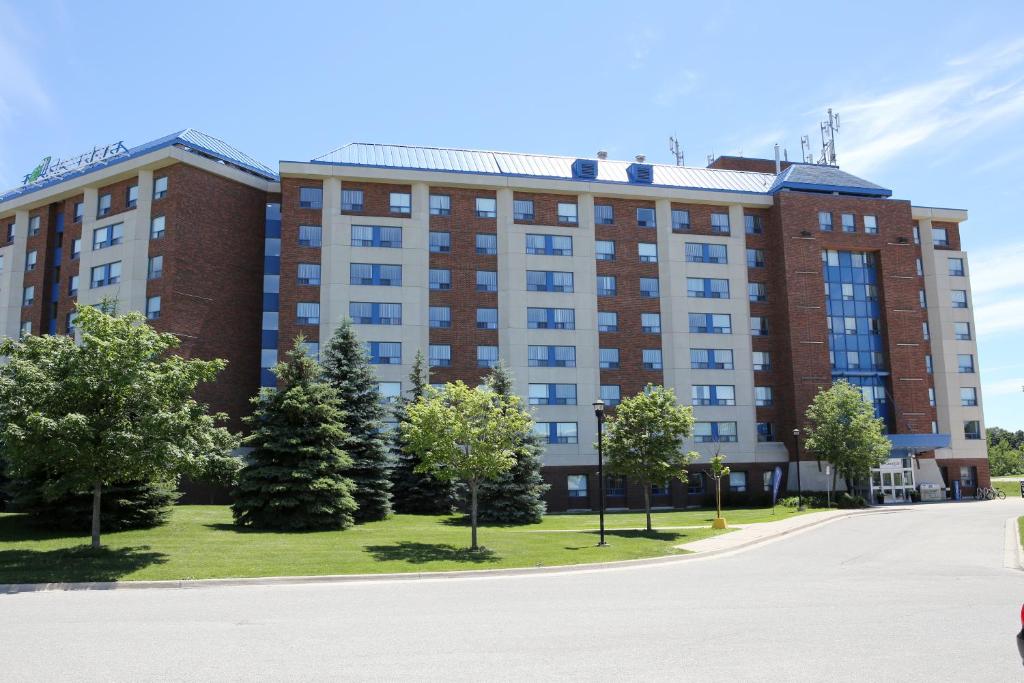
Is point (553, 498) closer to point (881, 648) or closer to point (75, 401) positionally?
point (75, 401)

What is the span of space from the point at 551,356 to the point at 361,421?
19.8 m

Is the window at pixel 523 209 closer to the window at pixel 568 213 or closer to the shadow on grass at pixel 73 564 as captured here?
the window at pixel 568 213

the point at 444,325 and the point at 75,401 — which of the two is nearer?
the point at 75,401

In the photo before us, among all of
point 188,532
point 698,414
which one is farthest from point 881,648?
point 698,414

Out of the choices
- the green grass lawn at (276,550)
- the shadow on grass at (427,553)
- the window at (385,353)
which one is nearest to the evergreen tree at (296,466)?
the green grass lawn at (276,550)

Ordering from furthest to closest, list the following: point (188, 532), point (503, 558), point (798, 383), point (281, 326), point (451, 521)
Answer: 1. point (798, 383)
2. point (281, 326)
3. point (451, 521)
4. point (188, 532)
5. point (503, 558)

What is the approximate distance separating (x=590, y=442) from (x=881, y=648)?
41.2 m

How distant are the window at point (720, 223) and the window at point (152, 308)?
3917cm

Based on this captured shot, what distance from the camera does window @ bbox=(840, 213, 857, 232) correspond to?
2299 inches

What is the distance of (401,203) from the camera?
51500mm

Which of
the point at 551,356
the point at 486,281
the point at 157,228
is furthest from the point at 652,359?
the point at 157,228

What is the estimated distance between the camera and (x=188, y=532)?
2620 centimetres

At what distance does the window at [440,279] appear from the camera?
5086 centimetres

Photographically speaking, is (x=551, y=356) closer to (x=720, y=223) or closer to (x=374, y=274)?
(x=374, y=274)
